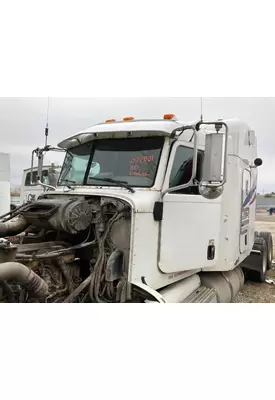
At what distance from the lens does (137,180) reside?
309cm

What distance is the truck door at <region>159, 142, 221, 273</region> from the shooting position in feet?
9.95

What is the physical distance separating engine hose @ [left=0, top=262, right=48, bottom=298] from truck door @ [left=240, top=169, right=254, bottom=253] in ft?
8.80

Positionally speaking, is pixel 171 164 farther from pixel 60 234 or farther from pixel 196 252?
pixel 60 234

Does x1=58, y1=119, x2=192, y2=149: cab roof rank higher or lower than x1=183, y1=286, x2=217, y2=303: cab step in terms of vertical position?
higher

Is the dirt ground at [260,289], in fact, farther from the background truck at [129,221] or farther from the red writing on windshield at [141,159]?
the red writing on windshield at [141,159]

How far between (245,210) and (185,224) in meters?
1.43

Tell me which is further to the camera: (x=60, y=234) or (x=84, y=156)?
(x=84, y=156)

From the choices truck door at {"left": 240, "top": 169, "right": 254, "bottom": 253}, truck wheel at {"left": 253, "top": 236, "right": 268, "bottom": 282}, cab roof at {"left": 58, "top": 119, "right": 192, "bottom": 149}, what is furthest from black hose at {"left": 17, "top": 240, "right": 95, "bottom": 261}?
truck wheel at {"left": 253, "top": 236, "right": 268, "bottom": 282}

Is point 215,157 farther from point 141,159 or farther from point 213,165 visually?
point 141,159

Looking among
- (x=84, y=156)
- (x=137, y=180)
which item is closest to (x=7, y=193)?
(x=84, y=156)

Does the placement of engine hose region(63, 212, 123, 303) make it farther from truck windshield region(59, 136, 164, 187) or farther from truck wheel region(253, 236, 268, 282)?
truck wheel region(253, 236, 268, 282)

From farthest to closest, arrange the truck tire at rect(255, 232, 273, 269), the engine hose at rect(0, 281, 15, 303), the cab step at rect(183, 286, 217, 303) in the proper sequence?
the truck tire at rect(255, 232, 273, 269) < the cab step at rect(183, 286, 217, 303) < the engine hose at rect(0, 281, 15, 303)

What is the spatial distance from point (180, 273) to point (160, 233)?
65cm

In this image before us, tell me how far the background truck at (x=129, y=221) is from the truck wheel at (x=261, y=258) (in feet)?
6.45
